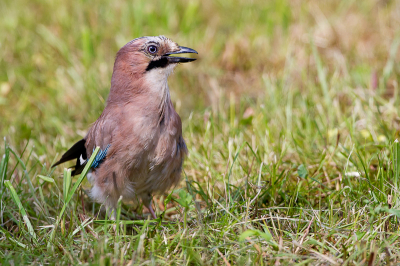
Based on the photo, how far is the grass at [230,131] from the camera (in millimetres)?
2721

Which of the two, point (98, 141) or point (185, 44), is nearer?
point (98, 141)

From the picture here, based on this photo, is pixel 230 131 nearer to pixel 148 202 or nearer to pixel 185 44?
pixel 148 202

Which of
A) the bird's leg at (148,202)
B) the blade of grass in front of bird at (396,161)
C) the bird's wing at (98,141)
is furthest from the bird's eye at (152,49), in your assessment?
the blade of grass in front of bird at (396,161)

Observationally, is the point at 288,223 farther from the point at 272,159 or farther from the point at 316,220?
the point at 272,159

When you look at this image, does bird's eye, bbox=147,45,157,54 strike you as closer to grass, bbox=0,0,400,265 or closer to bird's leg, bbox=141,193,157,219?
grass, bbox=0,0,400,265

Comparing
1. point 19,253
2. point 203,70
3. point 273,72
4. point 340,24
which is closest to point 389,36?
point 340,24

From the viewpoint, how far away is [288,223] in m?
2.98

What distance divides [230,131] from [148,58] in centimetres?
108

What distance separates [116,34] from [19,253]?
12.4ft

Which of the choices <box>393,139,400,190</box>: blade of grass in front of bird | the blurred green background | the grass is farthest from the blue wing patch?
<box>393,139,400,190</box>: blade of grass in front of bird

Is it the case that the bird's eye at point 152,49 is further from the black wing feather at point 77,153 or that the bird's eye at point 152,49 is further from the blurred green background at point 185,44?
the blurred green background at point 185,44

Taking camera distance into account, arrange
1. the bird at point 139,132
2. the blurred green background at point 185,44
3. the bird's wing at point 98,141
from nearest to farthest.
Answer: the bird at point 139,132 < the bird's wing at point 98,141 < the blurred green background at point 185,44

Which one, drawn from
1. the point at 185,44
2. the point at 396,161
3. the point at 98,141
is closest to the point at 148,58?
the point at 98,141

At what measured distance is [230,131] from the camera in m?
4.18
